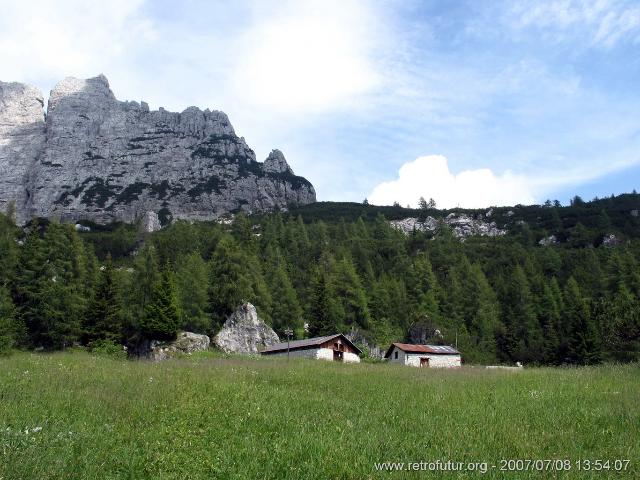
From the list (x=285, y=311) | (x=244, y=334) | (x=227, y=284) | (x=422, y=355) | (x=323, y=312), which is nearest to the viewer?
(x=422, y=355)

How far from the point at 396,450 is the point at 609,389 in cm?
1159

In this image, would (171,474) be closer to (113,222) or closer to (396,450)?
(396,450)

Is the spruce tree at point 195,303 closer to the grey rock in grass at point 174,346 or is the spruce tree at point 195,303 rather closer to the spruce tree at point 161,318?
the spruce tree at point 161,318

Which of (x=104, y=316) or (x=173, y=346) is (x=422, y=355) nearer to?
(x=173, y=346)

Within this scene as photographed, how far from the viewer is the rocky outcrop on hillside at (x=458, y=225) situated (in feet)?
502

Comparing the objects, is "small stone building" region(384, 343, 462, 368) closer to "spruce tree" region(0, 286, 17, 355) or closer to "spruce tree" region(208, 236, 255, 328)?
"spruce tree" region(208, 236, 255, 328)

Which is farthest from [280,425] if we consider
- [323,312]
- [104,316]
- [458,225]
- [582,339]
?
[458,225]

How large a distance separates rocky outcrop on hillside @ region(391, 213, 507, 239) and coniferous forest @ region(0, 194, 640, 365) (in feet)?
88.3

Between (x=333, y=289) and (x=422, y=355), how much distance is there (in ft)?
82.7

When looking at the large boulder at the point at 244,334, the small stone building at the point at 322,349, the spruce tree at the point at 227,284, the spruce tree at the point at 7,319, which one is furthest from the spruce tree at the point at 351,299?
the spruce tree at the point at 7,319

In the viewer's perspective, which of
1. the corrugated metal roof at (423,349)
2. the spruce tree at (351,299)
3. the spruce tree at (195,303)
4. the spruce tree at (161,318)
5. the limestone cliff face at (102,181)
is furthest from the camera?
the limestone cliff face at (102,181)

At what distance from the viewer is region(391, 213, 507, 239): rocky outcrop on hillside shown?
153 meters

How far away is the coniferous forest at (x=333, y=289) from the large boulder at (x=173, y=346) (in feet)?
3.73

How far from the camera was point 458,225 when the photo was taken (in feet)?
530
